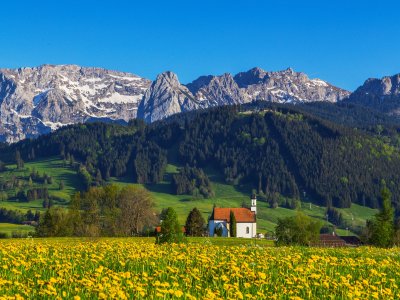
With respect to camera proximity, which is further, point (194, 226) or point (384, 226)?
point (194, 226)

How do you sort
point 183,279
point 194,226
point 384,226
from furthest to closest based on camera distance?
point 194,226 < point 384,226 < point 183,279

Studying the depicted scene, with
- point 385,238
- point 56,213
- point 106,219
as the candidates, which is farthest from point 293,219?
point 56,213

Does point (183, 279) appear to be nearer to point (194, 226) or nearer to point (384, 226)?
point (384, 226)

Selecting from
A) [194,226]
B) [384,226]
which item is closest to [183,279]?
[384,226]

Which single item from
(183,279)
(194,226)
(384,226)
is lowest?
(194,226)

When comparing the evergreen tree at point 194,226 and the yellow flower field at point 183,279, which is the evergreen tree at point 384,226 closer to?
the evergreen tree at point 194,226

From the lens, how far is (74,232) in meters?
133

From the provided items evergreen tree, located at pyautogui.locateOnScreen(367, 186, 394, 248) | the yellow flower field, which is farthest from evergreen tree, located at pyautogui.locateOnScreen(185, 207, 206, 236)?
the yellow flower field

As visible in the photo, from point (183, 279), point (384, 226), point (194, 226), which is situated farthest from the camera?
point (194, 226)

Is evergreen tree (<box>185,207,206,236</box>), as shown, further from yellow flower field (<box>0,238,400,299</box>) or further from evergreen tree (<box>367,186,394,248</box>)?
yellow flower field (<box>0,238,400,299</box>)

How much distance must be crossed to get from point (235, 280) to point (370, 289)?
3.48 metres

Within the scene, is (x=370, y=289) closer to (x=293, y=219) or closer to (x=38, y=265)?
(x=38, y=265)

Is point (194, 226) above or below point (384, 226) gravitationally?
below

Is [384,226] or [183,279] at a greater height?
[183,279]
